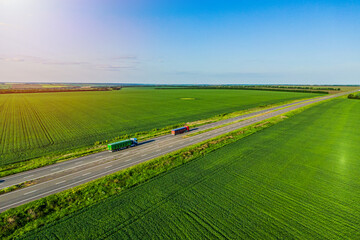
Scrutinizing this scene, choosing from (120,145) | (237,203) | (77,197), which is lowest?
(77,197)

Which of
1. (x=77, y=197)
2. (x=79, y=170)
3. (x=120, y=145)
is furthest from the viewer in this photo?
(x=120, y=145)

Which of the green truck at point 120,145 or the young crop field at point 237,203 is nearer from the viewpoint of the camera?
the young crop field at point 237,203

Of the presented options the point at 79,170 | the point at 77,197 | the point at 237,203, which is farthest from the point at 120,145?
the point at 237,203

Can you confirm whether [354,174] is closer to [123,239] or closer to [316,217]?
[316,217]

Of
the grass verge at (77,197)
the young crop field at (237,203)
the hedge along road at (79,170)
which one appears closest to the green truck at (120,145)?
the hedge along road at (79,170)

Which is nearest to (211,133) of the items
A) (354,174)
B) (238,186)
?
(238,186)

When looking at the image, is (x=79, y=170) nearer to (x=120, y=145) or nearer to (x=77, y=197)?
(x=77, y=197)

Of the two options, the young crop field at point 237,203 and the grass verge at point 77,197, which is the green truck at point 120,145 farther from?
the young crop field at point 237,203

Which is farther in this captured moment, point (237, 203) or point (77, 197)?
point (77, 197)
